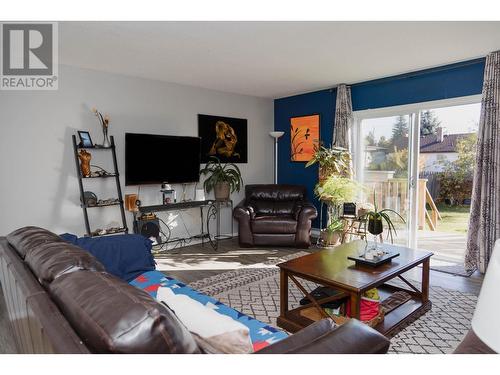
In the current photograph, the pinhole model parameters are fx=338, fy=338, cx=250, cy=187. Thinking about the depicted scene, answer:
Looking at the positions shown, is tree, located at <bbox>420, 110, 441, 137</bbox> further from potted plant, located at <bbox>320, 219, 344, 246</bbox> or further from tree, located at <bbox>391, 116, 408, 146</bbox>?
potted plant, located at <bbox>320, 219, 344, 246</bbox>

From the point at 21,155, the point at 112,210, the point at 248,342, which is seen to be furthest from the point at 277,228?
the point at 248,342

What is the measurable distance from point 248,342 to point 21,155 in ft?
12.7

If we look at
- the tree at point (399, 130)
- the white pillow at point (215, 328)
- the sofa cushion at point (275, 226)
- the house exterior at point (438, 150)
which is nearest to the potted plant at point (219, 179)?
the sofa cushion at point (275, 226)

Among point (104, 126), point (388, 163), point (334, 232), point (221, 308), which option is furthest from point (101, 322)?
point (388, 163)

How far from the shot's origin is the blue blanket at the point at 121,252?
2.45 metres

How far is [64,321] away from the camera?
1045mm

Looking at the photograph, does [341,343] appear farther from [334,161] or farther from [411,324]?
[334,161]

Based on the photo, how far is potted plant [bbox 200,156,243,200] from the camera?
5332mm

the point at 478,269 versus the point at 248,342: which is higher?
the point at 248,342

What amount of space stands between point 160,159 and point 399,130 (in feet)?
11.4

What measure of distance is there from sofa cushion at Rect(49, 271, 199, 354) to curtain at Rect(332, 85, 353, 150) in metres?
4.77

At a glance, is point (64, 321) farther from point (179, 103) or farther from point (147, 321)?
point (179, 103)

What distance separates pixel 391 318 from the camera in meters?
2.61

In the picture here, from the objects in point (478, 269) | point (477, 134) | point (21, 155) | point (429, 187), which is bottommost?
point (478, 269)
